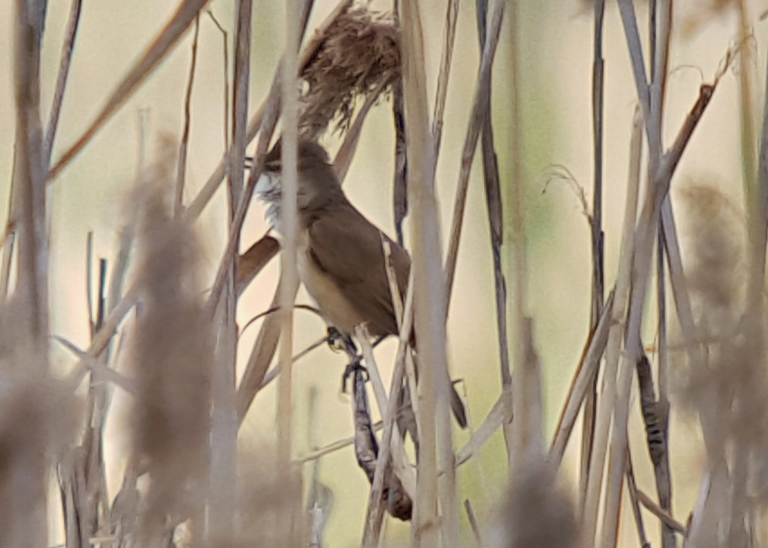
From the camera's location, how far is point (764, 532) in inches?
21.8

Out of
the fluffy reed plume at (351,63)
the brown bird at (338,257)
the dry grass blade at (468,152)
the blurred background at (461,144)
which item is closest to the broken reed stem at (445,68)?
the dry grass blade at (468,152)

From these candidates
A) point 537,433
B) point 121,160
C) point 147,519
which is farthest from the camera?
point 121,160

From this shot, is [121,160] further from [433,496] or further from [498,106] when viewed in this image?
[433,496]

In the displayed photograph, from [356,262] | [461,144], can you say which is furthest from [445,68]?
[356,262]

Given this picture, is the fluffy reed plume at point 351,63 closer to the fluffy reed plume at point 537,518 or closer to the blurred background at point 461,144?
the blurred background at point 461,144

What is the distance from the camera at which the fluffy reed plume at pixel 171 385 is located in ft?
1.02

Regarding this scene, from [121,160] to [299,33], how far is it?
0.73 m

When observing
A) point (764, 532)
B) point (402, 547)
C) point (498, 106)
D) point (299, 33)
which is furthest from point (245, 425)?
point (498, 106)

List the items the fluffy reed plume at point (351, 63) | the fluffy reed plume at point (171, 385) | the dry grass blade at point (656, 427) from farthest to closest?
1. the fluffy reed plume at point (351, 63)
2. the dry grass blade at point (656, 427)
3. the fluffy reed plume at point (171, 385)

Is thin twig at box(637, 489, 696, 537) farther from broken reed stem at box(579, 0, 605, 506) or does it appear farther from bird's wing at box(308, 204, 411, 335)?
bird's wing at box(308, 204, 411, 335)

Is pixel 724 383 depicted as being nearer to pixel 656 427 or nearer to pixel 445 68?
pixel 656 427

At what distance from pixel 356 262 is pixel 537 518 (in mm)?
863

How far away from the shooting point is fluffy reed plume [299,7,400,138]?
704 mm

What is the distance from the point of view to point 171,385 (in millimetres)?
311
